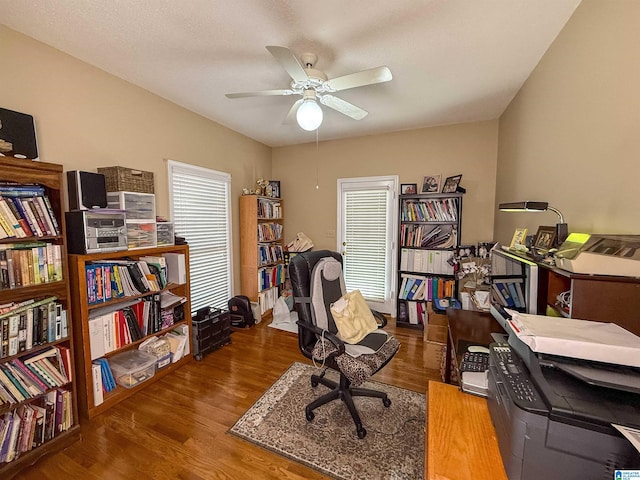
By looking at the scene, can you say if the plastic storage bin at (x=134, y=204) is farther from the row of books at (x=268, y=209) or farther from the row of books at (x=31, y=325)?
the row of books at (x=268, y=209)

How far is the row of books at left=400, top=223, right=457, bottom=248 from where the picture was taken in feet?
10.5

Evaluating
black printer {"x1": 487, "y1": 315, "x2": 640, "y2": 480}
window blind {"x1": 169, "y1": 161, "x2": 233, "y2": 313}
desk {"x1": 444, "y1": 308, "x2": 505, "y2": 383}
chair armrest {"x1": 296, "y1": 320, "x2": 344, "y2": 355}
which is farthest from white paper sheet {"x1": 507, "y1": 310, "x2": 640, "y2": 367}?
window blind {"x1": 169, "y1": 161, "x2": 233, "y2": 313}

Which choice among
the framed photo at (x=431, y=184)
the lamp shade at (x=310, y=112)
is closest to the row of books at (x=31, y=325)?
the lamp shade at (x=310, y=112)

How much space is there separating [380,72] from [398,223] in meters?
2.16

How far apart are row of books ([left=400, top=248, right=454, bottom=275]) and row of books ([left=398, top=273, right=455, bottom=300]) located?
0.30 ft

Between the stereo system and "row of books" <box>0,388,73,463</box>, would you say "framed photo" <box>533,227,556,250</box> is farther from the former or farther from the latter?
"row of books" <box>0,388,73,463</box>

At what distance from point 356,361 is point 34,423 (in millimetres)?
1932

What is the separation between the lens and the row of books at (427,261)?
125 inches

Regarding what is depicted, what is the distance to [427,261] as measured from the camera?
325cm

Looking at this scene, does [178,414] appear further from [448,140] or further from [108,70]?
[448,140]

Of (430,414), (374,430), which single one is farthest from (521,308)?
(374,430)

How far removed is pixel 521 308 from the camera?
1272 mm

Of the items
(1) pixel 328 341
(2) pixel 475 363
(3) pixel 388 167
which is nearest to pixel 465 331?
(2) pixel 475 363

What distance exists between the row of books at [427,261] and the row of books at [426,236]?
9 centimetres
